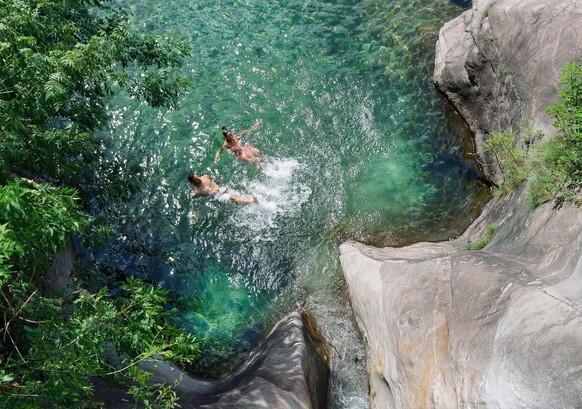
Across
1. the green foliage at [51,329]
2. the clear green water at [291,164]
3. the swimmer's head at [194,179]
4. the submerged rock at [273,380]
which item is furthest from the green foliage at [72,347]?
the swimmer's head at [194,179]

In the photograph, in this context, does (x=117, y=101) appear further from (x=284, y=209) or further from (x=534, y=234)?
(x=534, y=234)

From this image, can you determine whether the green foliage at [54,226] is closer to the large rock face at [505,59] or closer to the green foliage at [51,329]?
the green foliage at [51,329]

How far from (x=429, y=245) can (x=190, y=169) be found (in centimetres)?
660

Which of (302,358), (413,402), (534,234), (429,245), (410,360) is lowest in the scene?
(302,358)

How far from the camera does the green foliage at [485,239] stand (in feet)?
32.1

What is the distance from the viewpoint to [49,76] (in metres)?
6.95

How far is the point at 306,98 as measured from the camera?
1427cm

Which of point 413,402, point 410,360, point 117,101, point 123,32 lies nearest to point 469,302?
point 410,360

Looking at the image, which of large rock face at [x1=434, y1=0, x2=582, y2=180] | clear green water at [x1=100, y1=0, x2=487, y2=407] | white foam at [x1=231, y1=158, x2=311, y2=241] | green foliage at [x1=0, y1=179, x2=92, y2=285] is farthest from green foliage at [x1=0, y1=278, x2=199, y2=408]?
large rock face at [x1=434, y1=0, x2=582, y2=180]

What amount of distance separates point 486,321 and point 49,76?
706 cm

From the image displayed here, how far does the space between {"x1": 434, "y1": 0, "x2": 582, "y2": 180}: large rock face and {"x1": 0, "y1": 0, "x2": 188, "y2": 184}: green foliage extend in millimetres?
7508

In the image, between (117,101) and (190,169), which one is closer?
(190,169)

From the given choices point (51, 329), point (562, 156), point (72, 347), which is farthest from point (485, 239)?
point (51, 329)

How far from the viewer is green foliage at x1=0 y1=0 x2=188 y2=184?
6.66 metres
